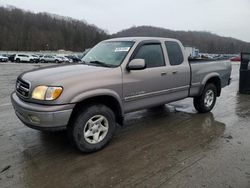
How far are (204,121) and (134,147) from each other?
2296 millimetres

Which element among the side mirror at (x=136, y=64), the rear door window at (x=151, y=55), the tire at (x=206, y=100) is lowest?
the tire at (x=206, y=100)

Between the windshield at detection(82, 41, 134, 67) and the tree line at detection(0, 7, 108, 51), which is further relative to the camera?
the tree line at detection(0, 7, 108, 51)

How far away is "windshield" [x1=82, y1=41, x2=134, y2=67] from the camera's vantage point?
4.40 metres

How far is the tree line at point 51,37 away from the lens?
3610 inches

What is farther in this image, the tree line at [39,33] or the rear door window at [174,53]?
the tree line at [39,33]

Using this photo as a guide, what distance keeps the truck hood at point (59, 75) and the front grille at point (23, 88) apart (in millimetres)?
76

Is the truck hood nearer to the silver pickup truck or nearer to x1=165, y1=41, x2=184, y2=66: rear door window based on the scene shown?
the silver pickup truck

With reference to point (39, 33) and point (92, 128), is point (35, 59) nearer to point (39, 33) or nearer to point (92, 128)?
point (92, 128)

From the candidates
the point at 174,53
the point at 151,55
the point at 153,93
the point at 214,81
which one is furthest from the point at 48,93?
the point at 214,81

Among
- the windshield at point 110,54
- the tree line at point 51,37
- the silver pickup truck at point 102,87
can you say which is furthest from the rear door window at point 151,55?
the tree line at point 51,37

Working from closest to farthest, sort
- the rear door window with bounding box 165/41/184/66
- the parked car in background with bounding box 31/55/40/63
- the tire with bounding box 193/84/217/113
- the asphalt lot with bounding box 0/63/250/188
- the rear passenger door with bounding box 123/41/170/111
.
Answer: the asphalt lot with bounding box 0/63/250/188 → the rear passenger door with bounding box 123/41/170/111 → the rear door window with bounding box 165/41/184/66 → the tire with bounding box 193/84/217/113 → the parked car in background with bounding box 31/55/40/63

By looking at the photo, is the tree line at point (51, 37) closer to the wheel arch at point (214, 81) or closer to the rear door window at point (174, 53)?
the wheel arch at point (214, 81)

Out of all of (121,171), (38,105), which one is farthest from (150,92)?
(38,105)

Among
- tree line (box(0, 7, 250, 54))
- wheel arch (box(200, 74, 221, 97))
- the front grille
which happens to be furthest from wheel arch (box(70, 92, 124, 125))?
tree line (box(0, 7, 250, 54))
